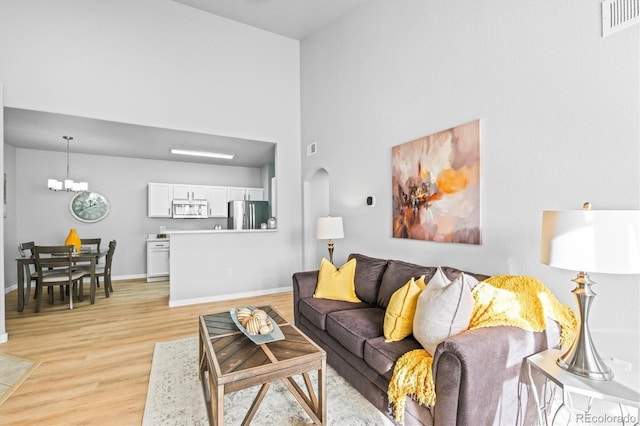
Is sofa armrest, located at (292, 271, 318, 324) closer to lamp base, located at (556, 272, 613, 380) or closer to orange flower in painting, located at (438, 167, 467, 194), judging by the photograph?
orange flower in painting, located at (438, 167, 467, 194)

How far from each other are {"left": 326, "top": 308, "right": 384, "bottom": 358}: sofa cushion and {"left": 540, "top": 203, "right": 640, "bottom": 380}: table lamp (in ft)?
3.45

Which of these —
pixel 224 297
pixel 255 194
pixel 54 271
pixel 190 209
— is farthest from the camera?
pixel 255 194

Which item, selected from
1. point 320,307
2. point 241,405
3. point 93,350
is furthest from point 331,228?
point 93,350

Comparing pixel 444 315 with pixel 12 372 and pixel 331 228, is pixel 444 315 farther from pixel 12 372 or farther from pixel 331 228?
pixel 12 372

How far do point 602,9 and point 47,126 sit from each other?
19.9 feet

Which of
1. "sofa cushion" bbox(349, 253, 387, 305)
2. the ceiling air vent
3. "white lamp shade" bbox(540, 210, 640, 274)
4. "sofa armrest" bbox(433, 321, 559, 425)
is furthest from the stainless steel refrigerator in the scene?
the ceiling air vent

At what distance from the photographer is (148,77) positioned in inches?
164

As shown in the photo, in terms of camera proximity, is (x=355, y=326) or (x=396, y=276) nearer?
(x=355, y=326)

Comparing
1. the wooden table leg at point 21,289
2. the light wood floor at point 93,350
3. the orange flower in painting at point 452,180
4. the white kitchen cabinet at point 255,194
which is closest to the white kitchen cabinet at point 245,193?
the white kitchen cabinet at point 255,194

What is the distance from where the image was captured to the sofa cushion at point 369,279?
277 cm

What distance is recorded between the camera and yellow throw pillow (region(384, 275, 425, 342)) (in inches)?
75.1

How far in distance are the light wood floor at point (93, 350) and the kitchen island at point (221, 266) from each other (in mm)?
248

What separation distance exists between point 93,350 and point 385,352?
282cm

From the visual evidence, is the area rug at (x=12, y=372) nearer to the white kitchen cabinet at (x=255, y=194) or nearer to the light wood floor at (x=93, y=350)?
the light wood floor at (x=93, y=350)
